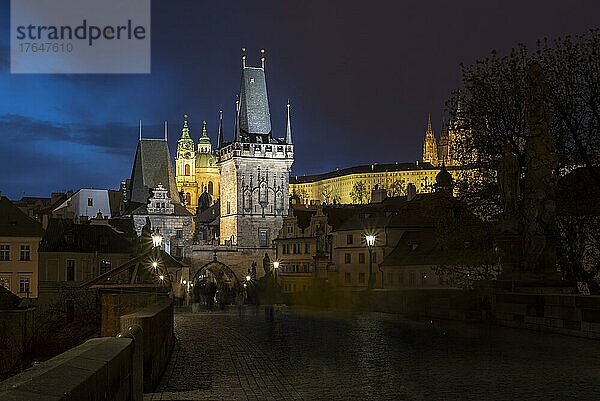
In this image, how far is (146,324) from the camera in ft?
43.2

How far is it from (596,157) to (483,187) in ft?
15.3

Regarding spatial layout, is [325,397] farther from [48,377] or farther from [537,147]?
[537,147]

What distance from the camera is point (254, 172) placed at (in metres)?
130

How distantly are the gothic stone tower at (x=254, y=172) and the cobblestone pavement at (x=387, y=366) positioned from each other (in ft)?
336

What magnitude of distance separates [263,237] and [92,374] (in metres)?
121

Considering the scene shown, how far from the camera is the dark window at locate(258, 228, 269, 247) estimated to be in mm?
126375

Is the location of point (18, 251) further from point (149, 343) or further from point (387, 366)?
point (149, 343)

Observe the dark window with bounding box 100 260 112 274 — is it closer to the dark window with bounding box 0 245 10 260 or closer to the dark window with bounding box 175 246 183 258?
the dark window with bounding box 0 245 10 260

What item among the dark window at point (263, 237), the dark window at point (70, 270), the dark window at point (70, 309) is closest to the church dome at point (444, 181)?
the dark window at point (70, 309)

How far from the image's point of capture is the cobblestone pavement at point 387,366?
40.9 ft

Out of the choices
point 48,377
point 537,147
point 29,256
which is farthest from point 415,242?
point 48,377

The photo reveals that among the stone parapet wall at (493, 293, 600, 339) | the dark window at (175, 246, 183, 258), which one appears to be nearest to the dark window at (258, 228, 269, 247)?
the dark window at (175, 246, 183, 258)

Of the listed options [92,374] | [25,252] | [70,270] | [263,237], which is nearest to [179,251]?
[263,237]

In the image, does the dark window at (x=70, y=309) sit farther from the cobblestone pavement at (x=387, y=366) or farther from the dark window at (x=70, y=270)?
the cobblestone pavement at (x=387, y=366)
